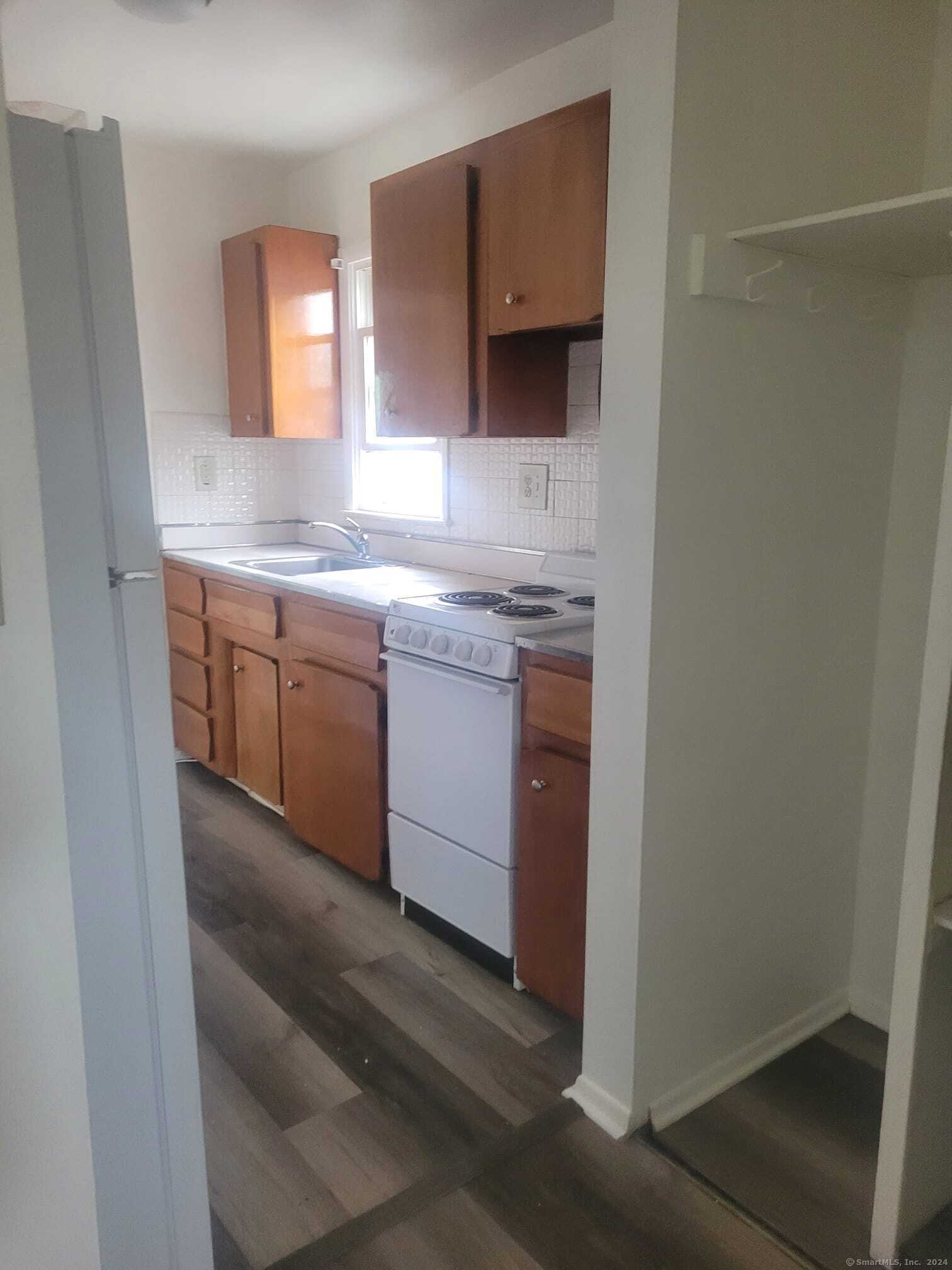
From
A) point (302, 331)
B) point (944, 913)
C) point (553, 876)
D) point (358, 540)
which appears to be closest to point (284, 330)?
point (302, 331)

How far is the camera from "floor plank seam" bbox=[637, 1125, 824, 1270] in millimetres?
1570

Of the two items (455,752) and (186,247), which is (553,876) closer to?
(455,752)

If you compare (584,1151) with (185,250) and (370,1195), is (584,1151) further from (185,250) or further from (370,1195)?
(185,250)

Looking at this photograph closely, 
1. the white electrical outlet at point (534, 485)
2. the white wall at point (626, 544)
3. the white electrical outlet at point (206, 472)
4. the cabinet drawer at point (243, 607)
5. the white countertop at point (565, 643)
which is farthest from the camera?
the white electrical outlet at point (206, 472)

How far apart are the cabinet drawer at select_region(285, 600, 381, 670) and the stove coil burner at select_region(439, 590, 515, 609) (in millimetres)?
223

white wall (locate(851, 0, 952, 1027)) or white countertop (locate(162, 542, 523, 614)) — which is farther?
white countertop (locate(162, 542, 523, 614))

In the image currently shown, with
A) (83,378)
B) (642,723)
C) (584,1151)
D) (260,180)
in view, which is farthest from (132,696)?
(260,180)

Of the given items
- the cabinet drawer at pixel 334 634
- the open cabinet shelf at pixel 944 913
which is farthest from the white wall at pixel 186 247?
the open cabinet shelf at pixel 944 913

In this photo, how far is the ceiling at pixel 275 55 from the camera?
2418mm

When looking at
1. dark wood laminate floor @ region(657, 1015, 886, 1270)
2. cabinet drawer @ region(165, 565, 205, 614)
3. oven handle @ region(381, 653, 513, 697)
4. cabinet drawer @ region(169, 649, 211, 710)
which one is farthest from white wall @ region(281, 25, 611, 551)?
dark wood laminate floor @ region(657, 1015, 886, 1270)

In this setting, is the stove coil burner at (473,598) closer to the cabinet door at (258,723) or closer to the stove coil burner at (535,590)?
the stove coil burner at (535,590)

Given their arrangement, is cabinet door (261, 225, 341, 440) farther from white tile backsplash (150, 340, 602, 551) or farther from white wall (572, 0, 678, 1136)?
white wall (572, 0, 678, 1136)

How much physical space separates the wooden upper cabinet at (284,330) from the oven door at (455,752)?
158cm

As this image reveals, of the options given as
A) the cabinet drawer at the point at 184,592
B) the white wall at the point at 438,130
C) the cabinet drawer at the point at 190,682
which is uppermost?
the white wall at the point at 438,130
